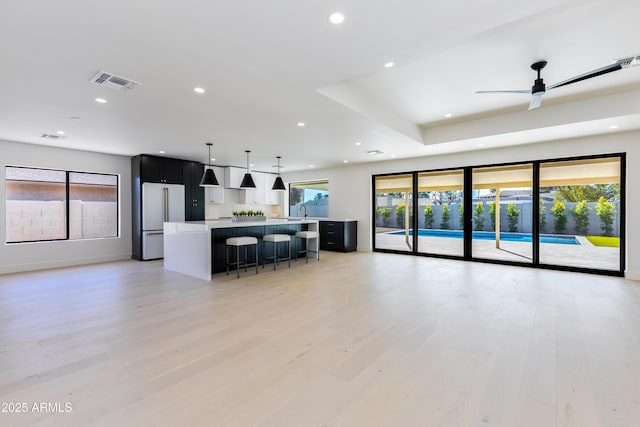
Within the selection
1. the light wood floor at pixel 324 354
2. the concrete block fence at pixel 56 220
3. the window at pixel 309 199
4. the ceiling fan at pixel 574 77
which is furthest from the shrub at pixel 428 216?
the concrete block fence at pixel 56 220

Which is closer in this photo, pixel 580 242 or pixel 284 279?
pixel 284 279

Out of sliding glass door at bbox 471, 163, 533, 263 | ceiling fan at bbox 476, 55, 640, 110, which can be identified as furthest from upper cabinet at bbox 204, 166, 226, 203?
ceiling fan at bbox 476, 55, 640, 110

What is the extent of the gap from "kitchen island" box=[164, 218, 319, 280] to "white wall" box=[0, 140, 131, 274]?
77.1 inches

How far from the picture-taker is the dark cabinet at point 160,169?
6.64 m

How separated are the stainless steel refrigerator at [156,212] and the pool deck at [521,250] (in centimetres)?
538

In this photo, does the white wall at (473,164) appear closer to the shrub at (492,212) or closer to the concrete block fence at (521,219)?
the concrete block fence at (521,219)

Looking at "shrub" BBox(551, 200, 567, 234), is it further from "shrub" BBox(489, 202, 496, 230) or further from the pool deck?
"shrub" BBox(489, 202, 496, 230)

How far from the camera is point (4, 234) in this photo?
5.46m

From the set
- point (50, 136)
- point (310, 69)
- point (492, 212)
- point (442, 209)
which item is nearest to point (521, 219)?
point (492, 212)

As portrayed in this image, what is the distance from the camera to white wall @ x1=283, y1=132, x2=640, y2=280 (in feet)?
16.1

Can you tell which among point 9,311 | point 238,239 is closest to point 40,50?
point 9,311

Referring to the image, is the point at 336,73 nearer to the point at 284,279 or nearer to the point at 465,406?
the point at 465,406

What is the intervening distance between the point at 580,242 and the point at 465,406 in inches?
233

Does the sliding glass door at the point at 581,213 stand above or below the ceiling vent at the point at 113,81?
below
